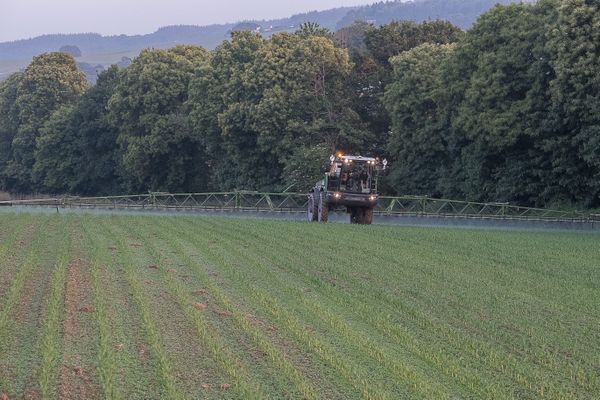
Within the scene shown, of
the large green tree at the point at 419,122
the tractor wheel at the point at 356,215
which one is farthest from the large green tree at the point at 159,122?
the tractor wheel at the point at 356,215

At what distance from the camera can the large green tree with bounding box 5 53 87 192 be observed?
84438mm

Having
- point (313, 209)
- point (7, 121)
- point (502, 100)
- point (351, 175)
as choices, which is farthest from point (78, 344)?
point (7, 121)

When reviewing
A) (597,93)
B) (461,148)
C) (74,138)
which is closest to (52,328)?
(597,93)

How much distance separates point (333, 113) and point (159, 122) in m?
14.8

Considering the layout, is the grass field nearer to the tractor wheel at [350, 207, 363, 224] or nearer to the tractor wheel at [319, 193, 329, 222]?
the tractor wheel at [319, 193, 329, 222]

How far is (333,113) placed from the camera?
211ft

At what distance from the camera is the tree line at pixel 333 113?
46.5 metres

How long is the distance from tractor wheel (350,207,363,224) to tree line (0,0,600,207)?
36.1 feet

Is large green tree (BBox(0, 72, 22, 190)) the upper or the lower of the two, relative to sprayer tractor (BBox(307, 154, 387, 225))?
upper

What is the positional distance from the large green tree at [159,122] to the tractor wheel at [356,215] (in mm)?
31971

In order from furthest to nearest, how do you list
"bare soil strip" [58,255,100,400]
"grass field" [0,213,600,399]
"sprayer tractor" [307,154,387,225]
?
"sprayer tractor" [307,154,387,225], "grass field" [0,213,600,399], "bare soil strip" [58,255,100,400]

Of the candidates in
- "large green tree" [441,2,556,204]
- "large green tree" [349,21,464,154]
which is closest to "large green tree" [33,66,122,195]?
"large green tree" [349,21,464,154]

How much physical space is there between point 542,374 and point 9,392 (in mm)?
5836

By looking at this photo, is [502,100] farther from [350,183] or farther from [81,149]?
[81,149]
